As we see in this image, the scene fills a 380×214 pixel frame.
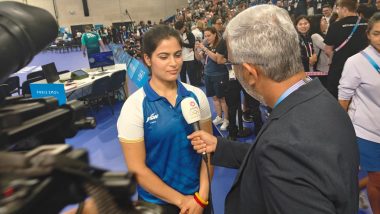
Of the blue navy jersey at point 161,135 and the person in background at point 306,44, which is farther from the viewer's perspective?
the person in background at point 306,44

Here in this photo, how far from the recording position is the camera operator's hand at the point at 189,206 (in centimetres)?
161

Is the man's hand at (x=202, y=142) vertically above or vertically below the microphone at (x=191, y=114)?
below

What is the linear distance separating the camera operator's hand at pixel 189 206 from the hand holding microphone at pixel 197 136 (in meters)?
0.38

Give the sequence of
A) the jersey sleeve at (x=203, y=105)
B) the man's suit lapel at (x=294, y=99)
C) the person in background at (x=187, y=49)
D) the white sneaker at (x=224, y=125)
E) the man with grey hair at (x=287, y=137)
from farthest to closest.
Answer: the person in background at (x=187, y=49), the white sneaker at (x=224, y=125), the jersey sleeve at (x=203, y=105), the man's suit lapel at (x=294, y=99), the man with grey hair at (x=287, y=137)

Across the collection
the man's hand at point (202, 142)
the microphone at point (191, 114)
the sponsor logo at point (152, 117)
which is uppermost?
the microphone at point (191, 114)

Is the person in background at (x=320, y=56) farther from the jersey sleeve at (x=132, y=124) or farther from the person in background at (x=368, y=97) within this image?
the jersey sleeve at (x=132, y=124)

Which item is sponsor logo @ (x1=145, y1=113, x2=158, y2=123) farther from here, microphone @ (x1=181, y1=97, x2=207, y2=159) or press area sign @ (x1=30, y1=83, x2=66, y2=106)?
press area sign @ (x1=30, y1=83, x2=66, y2=106)

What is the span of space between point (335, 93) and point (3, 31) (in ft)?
11.7

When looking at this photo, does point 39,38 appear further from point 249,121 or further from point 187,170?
point 249,121

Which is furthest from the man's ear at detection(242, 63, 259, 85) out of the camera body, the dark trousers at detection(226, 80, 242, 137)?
the dark trousers at detection(226, 80, 242, 137)

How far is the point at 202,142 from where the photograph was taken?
53.6 inches

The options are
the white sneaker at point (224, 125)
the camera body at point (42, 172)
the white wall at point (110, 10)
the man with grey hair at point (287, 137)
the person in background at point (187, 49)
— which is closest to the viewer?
the camera body at point (42, 172)

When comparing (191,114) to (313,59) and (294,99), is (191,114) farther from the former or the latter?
(313,59)

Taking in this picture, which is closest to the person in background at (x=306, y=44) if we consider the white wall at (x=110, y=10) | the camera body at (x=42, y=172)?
the camera body at (x=42, y=172)
